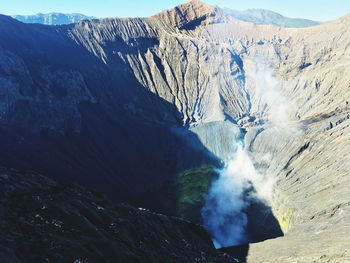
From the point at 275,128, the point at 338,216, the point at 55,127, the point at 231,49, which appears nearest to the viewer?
the point at 338,216

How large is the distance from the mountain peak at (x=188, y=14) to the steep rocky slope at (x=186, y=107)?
317mm

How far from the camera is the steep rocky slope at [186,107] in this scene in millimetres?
38375

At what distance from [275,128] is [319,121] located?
8207 millimetres

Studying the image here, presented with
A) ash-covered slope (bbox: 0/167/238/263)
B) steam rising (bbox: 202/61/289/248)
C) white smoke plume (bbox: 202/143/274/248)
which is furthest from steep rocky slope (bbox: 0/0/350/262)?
ash-covered slope (bbox: 0/167/238/263)

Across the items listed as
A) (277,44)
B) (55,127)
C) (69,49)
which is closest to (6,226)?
(55,127)

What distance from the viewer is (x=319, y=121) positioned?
47.8m

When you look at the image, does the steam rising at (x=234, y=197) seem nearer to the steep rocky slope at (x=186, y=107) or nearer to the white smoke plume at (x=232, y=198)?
the white smoke plume at (x=232, y=198)

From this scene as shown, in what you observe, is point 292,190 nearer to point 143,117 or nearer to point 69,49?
point 143,117

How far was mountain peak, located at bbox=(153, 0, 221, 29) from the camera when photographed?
263ft

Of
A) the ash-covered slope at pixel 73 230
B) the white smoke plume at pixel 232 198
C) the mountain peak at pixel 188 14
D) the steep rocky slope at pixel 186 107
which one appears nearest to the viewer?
the ash-covered slope at pixel 73 230

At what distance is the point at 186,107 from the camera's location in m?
66.9

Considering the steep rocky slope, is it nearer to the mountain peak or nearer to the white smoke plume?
the mountain peak

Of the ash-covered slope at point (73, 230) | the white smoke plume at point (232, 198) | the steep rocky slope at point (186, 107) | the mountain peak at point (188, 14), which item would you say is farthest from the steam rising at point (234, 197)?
the mountain peak at point (188, 14)

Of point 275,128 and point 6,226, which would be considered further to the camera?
point 275,128
